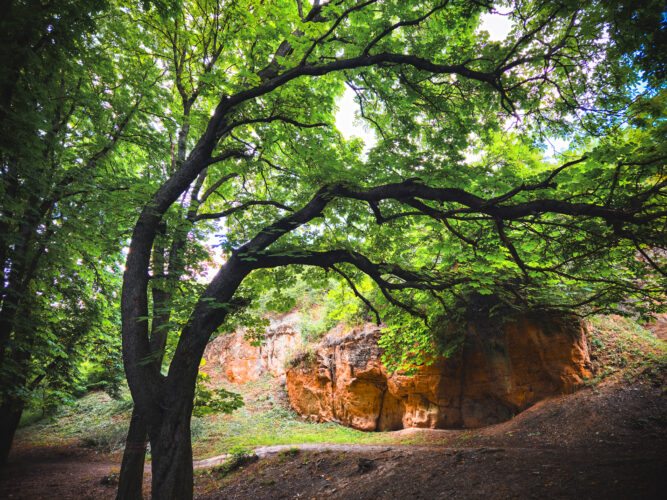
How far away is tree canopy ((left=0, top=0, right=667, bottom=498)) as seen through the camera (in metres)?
3.35

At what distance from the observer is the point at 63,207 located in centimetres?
541

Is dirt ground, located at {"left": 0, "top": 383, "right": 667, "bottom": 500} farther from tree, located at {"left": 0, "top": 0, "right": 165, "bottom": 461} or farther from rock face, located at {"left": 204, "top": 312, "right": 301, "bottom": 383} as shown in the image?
rock face, located at {"left": 204, "top": 312, "right": 301, "bottom": 383}

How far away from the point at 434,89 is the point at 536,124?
170 centimetres

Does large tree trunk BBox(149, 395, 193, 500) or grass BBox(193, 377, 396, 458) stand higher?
large tree trunk BBox(149, 395, 193, 500)

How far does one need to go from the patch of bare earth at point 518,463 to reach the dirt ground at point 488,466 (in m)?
0.02

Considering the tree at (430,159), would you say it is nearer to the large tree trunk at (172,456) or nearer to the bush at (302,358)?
the large tree trunk at (172,456)

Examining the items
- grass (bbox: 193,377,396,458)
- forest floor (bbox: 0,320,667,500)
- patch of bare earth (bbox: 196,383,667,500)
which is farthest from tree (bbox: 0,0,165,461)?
grass (bbox: 193,377,396,458)

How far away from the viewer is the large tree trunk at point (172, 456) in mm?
3857

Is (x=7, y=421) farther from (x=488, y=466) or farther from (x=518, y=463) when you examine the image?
(x=518, y=463)

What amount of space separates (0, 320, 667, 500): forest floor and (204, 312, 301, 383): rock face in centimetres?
852

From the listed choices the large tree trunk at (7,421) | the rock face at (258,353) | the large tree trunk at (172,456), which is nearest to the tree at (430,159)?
the large tree trunk at (172,456)

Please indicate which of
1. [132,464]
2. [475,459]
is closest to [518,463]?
[475,459]

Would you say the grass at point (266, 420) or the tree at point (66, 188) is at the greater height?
the tree at point (66, 188)

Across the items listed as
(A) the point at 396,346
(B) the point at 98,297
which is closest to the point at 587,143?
(A) the point at 396,346
